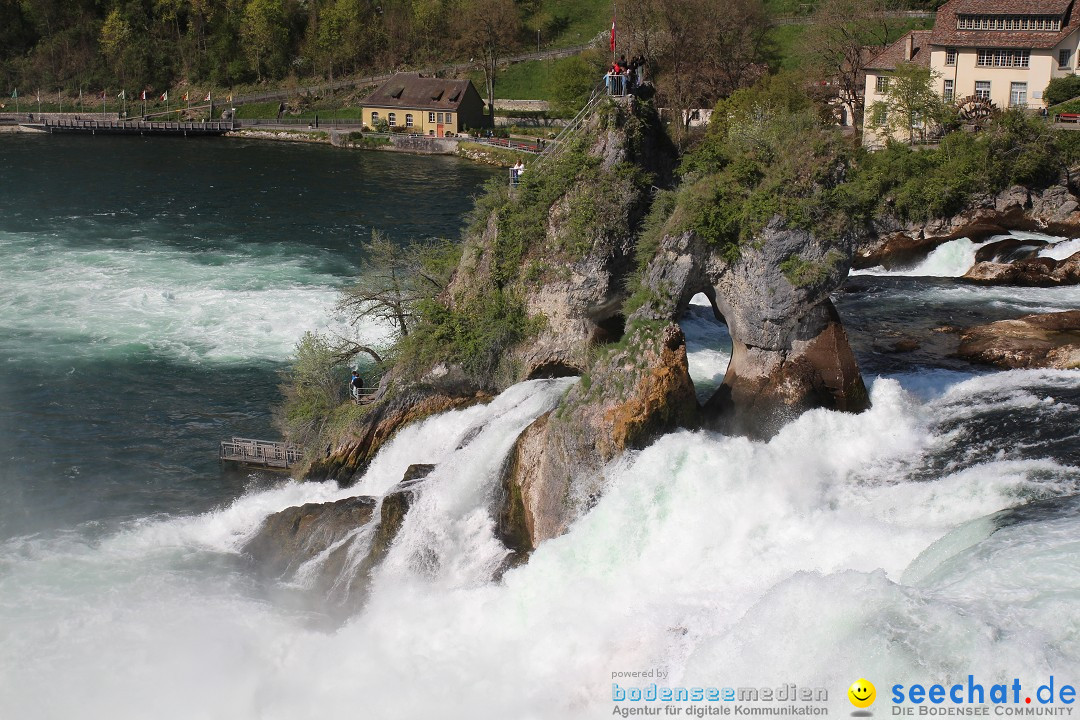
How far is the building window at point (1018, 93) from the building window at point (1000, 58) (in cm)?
120

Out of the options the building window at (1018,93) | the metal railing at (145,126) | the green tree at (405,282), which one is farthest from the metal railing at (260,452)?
the metal railing at (145,126)

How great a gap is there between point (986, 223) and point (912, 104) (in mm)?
14403

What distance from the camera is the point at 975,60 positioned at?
7206 centimetres

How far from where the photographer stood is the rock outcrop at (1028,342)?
3366 centimetres

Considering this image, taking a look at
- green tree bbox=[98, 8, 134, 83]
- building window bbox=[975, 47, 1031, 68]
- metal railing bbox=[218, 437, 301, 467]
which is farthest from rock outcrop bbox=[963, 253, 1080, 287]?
green tree bbox=[98, 8, 134, 83]

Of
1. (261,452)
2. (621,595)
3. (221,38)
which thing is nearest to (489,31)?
(221,38)

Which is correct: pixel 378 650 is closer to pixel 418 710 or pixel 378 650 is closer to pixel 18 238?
pixel 418 710

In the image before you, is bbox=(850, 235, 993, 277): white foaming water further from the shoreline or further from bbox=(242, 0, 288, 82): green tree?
bbox=(242, 0, 288, 82): green tree

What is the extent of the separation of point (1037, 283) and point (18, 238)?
183ft

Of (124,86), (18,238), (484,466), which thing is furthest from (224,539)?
(124,86)

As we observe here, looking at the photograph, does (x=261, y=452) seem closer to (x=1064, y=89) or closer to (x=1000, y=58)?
(x=1064, y=89)

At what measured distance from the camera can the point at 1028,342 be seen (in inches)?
1374

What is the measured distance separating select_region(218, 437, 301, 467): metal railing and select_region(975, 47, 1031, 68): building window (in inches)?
2199

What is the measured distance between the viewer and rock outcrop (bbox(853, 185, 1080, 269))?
54.4 meters
